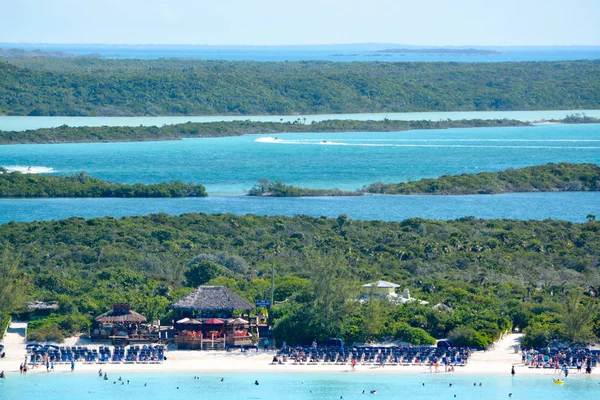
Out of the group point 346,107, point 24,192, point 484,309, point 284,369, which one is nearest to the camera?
point 284,369

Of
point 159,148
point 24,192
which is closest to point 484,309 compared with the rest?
point 24,192

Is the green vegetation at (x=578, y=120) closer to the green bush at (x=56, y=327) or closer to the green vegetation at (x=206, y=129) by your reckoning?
the green vegetation at (x=206, y=129)

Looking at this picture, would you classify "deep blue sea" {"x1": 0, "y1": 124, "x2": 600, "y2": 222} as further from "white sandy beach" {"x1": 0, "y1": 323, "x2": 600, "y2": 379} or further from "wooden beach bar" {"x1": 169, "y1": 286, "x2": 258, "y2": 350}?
"white sandy beach" {"x1": 0, "y1": 323, "x2": 600, "y2": 379}

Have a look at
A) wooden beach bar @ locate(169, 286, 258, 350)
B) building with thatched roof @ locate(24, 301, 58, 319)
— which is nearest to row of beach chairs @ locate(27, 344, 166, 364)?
wooden beach bar @ locate(169, 286, 258, 350)

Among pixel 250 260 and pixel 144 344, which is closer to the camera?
pixel 144 344

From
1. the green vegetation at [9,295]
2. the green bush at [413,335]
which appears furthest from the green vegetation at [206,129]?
the green bush at [413,335]

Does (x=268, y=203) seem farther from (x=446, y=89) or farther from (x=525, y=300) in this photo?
(x=446, y=89)
